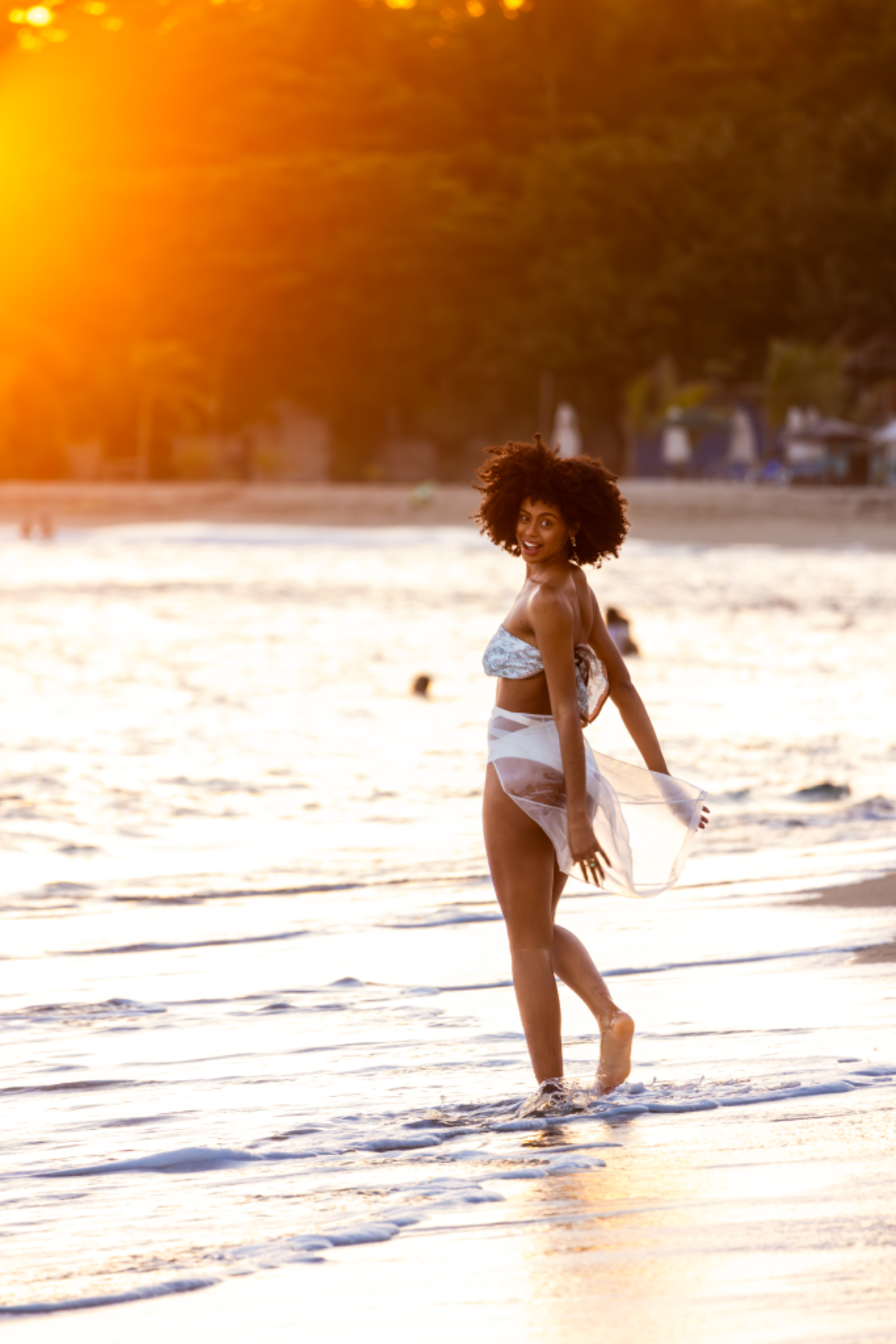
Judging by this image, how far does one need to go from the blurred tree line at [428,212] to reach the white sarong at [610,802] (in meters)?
54.3

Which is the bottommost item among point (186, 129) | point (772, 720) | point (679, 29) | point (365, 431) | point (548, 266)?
point (772, 720)

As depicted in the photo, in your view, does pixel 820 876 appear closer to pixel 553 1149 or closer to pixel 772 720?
pixel 553 1149

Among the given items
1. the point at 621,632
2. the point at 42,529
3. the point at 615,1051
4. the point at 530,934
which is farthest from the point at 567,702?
the point at 42,529

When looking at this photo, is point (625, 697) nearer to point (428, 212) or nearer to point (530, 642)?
point (530, 642)

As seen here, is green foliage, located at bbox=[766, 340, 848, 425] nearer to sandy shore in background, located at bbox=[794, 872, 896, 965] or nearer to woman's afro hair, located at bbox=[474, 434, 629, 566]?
sandy shore in background, located at bbox=[794, 872, 896, 965]

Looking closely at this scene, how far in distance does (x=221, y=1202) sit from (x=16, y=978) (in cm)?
216

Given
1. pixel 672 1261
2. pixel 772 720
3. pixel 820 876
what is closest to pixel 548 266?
pixel 772 720

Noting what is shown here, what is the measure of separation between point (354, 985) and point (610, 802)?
158 cm

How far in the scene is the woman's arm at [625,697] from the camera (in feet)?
12.9

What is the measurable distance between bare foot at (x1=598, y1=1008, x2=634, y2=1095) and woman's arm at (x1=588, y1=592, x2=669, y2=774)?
0.56 m

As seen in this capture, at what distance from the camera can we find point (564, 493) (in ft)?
12.8

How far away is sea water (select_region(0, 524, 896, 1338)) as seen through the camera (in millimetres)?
3297

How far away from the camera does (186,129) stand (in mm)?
70500

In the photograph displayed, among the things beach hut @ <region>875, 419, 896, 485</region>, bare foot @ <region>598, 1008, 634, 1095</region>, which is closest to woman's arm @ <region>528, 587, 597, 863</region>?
bare foot @ <region>598, 1008, 634, 1095</region>
